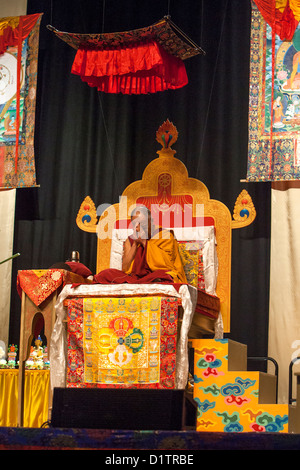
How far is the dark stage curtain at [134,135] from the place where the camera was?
566 centimetres

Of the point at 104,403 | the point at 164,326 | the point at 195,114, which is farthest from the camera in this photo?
the point at 195,114

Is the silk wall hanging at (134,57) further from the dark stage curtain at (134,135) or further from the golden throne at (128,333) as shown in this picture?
the golden throne at (128,333)

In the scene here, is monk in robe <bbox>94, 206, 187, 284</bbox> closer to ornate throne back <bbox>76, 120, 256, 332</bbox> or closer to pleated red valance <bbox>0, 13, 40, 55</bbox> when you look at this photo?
ornate throne back <bbox>76, 120, 256, 332</bbox>

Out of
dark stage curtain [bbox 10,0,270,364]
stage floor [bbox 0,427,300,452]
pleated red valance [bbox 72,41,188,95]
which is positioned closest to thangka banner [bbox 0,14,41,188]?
dark stage curtain [bbox 10,0,270,364]

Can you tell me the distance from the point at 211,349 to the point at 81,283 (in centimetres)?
101

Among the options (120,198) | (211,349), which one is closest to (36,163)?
(120,198)

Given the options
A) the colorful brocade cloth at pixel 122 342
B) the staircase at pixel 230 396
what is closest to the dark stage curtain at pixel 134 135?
the staircase at pixel 230 396

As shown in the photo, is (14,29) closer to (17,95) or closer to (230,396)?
(17,95)

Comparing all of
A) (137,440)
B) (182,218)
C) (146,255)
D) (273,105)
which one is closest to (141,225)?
(146,255)

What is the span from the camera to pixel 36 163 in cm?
633

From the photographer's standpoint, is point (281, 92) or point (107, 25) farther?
point (107, 25)
